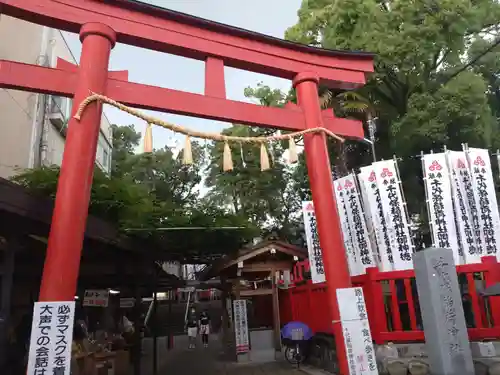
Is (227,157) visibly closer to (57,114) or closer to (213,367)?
(57,114)

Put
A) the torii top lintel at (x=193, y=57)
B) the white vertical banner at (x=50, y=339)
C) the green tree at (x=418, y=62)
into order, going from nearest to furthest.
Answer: the white vertical banner at (x=50, y=339), the torii top lintel at (x=193, y=57), the green tree at (x=418, y=62)

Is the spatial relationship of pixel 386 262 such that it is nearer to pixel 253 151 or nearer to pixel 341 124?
pixel 341 124

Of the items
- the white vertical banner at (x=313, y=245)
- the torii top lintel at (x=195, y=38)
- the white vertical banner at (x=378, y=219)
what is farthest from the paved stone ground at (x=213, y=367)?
the torii top lintel at (x=195, y=38)

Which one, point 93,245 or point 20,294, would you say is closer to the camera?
point 93,245

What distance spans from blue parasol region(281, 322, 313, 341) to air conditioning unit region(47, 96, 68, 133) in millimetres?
9480

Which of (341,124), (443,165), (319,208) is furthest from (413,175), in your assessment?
(319,208)

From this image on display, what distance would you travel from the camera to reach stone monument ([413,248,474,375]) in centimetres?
713

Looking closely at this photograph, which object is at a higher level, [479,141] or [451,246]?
[479,141]

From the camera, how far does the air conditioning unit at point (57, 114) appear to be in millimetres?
13216

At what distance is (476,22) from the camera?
1416cm

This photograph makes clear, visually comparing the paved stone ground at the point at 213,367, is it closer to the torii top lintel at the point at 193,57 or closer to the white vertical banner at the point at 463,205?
the white vertical banner at the point at 463,205

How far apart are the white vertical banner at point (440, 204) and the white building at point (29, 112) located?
10.1 metres

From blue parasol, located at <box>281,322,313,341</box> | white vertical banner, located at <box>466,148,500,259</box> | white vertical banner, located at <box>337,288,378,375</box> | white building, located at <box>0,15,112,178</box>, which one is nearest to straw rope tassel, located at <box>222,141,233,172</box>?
white vertical banner, located at <box>337,288,378,375</box>

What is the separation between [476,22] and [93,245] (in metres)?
13.8
